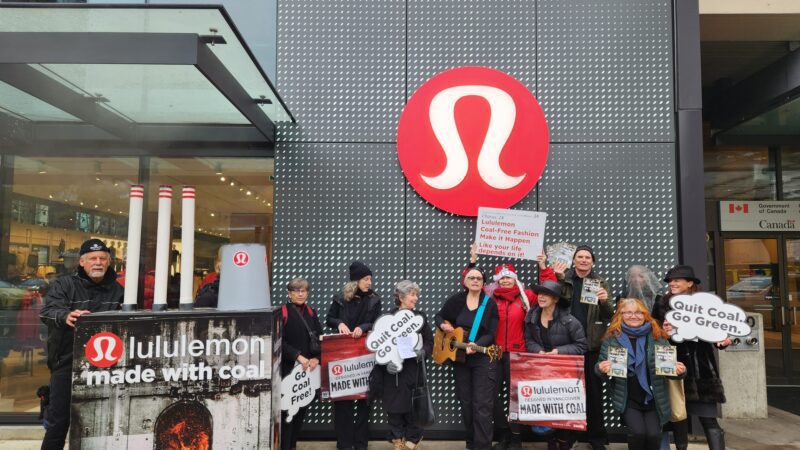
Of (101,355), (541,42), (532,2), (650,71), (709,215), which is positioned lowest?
(101,355)

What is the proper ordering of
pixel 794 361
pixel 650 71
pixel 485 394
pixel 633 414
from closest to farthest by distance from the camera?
1. pixel 633 414
2. pixel 485 394
3. pixel 650 71
4. pixel 794 361

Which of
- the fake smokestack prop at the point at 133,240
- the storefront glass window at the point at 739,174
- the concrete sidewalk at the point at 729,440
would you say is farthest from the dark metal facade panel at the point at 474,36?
the storefront glass window at the point at 739,174

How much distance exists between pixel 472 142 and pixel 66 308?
4.33 meters

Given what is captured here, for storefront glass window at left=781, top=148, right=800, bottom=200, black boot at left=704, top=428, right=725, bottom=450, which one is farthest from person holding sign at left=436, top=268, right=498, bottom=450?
storefront glass window at left=781, top=148, right=800, bottom=200

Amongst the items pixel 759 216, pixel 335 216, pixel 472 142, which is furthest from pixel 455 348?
pixel 759 216

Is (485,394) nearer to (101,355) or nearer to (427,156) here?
(427,156)

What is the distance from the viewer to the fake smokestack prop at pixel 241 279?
332 cm

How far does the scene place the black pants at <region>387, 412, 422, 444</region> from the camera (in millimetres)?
4770

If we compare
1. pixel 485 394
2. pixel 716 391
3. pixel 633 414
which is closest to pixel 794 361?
pixel 716 391

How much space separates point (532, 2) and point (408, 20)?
5.14ft

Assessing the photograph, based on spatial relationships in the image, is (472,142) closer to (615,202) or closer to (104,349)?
(615,202)

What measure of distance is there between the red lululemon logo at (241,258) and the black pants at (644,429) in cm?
349

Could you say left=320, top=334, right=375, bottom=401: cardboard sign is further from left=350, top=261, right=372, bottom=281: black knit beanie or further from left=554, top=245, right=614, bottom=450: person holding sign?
left=554, top=245, right=614, bottom=450: person holding sign

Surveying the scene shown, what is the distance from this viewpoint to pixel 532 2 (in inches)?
239
